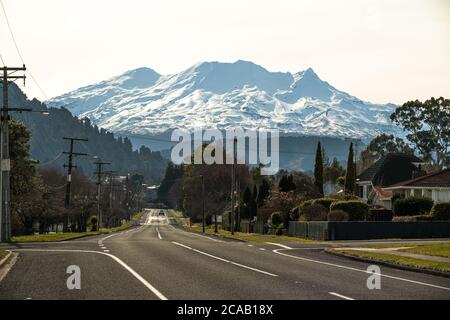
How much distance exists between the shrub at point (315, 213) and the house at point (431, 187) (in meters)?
15.8

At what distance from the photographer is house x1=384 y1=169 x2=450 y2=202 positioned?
7906 centimetres

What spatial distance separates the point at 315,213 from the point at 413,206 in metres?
9.08

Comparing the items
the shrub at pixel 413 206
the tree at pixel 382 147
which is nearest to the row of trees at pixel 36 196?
the shrub at pixel 413 206

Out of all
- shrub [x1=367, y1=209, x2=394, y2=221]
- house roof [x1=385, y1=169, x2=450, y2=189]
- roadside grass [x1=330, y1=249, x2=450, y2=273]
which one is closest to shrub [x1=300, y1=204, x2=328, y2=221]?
shrub [x1=367, y1=209, x2=394, y2=221]

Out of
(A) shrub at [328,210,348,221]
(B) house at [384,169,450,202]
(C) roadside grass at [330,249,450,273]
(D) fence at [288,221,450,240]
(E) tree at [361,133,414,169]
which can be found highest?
(E) tree at [361,133,414,169]

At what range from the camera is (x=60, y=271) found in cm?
2291

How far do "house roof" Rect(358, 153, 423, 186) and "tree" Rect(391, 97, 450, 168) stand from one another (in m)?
32.8

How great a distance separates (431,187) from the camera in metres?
79.1

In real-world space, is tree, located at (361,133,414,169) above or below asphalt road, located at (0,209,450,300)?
above

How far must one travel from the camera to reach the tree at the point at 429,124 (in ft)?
424

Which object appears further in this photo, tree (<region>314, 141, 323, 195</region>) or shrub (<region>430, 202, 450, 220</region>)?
tree (<region>314, 141, 323, 195</region>)

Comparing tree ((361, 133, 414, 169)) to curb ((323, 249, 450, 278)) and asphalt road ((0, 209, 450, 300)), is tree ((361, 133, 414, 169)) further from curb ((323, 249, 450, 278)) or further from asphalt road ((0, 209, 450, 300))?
asphalt road ((0, 209, 450, 300))

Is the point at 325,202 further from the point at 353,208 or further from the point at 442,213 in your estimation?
the point at 442,213
